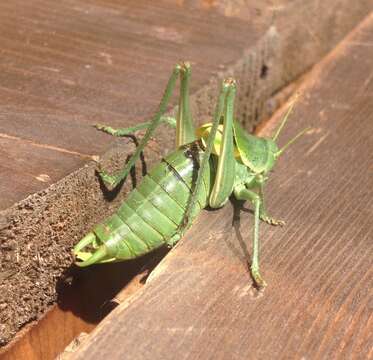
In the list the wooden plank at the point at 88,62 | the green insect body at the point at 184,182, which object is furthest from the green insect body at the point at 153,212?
the wooden plank at the point at 88,62

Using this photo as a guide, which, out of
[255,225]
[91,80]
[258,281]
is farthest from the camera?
[91,80]

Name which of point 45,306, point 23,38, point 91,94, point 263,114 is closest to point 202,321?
point 45,306

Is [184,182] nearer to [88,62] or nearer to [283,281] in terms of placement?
[283,281]

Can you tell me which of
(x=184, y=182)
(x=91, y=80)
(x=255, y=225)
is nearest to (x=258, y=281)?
(x=255, y=225)

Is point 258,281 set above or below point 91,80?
A: below

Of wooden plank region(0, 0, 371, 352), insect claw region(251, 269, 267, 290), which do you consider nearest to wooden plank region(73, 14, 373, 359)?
insect claw region(251, 269, 267, 290)

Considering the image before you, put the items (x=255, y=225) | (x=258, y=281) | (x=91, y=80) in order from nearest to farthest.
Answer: (x=258, y=281) → (x=255, y=225) → (x=91, y=80)
